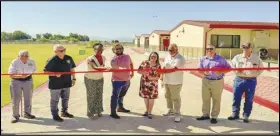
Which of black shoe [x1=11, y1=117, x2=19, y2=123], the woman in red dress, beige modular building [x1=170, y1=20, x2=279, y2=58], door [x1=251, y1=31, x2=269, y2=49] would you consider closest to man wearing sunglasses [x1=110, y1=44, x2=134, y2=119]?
the woman in red dress

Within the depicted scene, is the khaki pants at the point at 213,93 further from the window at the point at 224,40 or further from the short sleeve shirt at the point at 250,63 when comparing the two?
the window at the point at 224,40

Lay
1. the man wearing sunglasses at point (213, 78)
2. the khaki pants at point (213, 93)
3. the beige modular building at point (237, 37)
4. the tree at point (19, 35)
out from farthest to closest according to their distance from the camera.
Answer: the tree at point (19, 35) → the beige modular building at point (237, 37) → the khaki pants at point (213, 93) → the man wearing sunglasses at point (213, 78)

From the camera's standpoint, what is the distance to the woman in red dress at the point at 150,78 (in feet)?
21.3

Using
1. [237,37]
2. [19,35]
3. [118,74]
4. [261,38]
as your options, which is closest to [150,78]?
[118,74]

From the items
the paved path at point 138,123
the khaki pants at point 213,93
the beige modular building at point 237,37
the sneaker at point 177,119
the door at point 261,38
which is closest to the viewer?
the paved path at point 138,123

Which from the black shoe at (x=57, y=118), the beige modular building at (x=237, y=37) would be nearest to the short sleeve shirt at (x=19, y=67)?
the black shoe at (x=57, y=118)

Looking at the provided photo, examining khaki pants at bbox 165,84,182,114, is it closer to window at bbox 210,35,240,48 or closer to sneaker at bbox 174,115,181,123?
sneaker at bbox 174,115,181,123

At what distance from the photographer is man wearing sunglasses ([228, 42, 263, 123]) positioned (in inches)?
238

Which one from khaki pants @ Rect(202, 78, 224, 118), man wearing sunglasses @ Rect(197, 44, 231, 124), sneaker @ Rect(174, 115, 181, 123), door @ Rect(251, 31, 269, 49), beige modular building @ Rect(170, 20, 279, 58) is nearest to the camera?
man wearing sunglasses @ Rect(197, 44, 231, 124)

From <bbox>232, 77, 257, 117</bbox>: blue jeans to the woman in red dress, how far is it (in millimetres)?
1712

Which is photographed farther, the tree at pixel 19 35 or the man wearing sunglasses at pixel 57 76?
the tree at pixel 19 35

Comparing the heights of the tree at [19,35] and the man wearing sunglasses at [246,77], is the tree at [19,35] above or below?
above

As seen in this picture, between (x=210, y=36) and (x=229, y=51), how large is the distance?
2.20 m

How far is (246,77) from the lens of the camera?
6.13m
